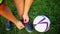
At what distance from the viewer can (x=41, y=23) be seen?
77.8 inches

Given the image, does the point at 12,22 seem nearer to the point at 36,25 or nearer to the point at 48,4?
the point at 36,25

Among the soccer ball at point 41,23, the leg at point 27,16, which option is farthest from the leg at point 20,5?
the soccer ball at point 41,23

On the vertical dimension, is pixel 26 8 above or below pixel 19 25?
above

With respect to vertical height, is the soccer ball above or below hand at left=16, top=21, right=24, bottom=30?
above

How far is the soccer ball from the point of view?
198 cm

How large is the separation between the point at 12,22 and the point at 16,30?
0.32ft

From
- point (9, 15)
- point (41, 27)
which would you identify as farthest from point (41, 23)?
point (9, 15)

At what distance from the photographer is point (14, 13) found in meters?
2.10

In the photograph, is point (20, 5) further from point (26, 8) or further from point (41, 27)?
point (41, 27)

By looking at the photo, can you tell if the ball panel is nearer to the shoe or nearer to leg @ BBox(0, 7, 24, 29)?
leg @ BBox(0, 7, 24, 29)

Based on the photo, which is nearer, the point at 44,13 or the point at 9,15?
the point at 9,15

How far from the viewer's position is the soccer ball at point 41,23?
1978 millimetres

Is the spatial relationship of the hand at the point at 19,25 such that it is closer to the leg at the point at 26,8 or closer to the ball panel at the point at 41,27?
the leg at the point at 26,8

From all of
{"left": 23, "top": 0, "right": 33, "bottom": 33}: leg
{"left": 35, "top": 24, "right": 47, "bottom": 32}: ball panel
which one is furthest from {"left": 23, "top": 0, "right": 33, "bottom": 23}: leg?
{"left": 35, "top": 24, "right": 47, "bottom": 32}: ball panel
